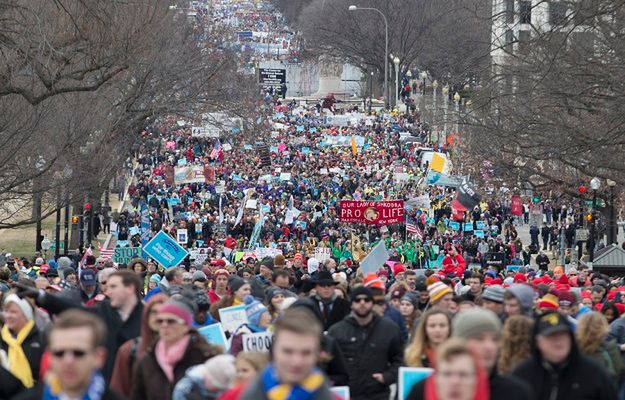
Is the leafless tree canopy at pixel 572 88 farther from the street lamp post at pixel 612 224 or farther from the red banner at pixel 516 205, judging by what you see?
the red banner at pixel 516 205

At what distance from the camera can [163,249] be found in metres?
27.3

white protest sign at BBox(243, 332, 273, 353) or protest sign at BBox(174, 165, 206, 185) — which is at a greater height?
protest sign at BBox(174, 165, 206, 185)

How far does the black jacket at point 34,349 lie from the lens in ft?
38.2

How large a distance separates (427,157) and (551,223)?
30.5ft

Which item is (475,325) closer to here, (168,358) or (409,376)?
(409,376)

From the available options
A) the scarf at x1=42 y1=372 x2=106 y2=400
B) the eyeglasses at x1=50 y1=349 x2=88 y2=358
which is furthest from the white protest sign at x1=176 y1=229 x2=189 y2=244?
the eyeglasses at x1=50 y1=349 x2=88 y2=358

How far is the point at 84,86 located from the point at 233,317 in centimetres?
1900

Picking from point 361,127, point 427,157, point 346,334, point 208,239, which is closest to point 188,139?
point 361,127

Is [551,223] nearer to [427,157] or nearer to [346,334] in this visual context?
[427,157]

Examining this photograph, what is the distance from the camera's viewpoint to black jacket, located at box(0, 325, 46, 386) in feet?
38.2

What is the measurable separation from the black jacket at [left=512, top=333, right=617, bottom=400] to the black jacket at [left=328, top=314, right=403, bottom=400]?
8.93ft

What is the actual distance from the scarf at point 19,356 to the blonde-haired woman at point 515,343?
9.73ft

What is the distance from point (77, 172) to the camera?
4516 cm

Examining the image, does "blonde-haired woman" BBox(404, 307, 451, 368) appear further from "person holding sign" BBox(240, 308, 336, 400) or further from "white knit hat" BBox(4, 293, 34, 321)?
"person holding sign" BBox(240, 308, 336, 400)
